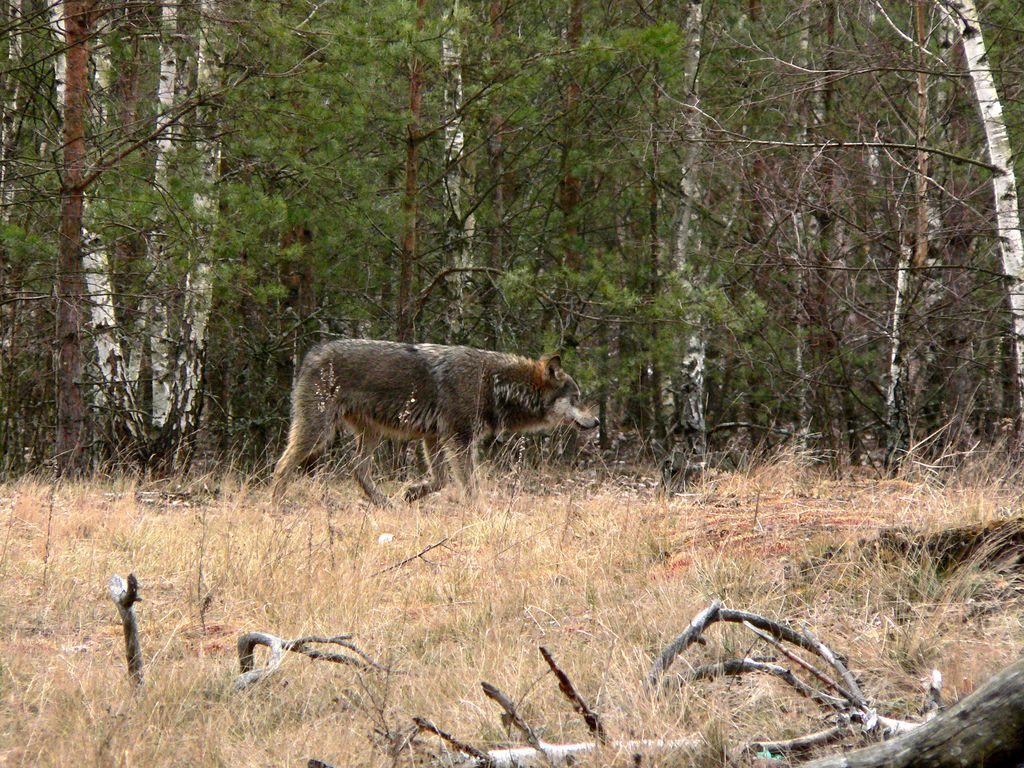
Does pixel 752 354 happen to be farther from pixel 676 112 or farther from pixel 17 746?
pixel 17 746

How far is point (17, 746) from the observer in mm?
3730

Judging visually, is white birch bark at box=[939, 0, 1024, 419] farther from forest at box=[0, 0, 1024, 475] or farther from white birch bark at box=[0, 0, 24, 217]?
white birch bark at box=[0, 0, 24, 217]

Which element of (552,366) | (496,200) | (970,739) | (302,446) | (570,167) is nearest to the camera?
(970,739)

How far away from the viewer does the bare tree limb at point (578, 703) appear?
3.37 metres

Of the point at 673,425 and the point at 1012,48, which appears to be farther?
the point at 673,425

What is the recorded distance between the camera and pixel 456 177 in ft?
47.6

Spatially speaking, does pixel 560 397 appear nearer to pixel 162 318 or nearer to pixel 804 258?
pixel 804 258

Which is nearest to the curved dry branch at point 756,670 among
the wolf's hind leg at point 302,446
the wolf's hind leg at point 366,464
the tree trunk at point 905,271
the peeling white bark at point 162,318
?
the wolf's hind leg at point 366,464

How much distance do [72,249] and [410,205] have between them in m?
4.20

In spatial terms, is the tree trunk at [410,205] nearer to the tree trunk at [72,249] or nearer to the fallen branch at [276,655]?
the tree trunk at [72,249]

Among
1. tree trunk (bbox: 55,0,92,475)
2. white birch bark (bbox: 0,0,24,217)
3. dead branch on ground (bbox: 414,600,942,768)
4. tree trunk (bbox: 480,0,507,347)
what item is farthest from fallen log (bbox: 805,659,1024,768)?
tree trunk (bbox: 480,0,507,347)

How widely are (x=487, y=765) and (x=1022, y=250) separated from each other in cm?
909

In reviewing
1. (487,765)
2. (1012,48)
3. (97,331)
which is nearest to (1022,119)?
(1012,48)

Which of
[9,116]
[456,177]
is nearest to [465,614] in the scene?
[456,177]
